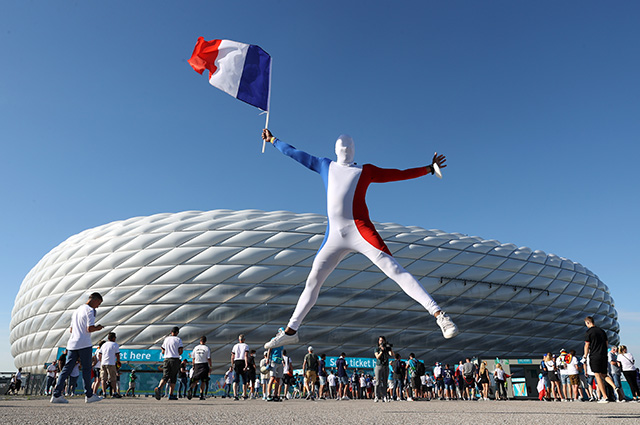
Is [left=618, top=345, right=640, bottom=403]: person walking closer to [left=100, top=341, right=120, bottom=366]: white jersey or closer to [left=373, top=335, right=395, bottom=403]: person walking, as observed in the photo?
[left=373, top=335, right=395, bottom=403]: person walking

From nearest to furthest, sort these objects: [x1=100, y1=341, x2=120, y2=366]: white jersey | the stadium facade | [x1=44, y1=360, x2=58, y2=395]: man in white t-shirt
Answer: [x1=100, y1=341, x2=120, y2=366]: white jersey, [x1=44, y1=360, x2=58, y2=395]: man in white t-shirt, the stadium facade

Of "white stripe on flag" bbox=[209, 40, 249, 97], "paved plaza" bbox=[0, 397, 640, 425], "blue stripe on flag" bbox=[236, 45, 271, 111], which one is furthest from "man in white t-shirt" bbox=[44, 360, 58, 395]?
"blue stripe on flag" bbox=[236, 45, 271, 111]

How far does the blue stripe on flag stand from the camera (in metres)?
4.89

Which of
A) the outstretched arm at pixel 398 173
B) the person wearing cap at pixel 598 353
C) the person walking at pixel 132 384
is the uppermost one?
the outstretched arm at pixel 398 173

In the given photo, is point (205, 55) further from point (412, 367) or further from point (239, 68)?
point (412, 367)

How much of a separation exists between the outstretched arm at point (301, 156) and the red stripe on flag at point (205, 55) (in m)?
1.35

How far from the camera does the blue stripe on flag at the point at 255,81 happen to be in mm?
4891

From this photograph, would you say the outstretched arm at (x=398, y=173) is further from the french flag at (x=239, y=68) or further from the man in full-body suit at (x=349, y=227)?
the french flag at (x=239, y=68)

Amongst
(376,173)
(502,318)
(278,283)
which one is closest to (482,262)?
(502,318)

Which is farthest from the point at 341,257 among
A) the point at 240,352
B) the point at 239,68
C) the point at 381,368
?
the point at 240,352

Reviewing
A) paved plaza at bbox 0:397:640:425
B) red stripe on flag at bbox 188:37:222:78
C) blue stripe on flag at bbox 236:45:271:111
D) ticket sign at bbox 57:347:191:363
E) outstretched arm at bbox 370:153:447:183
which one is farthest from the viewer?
ticket sign at bbox 57:347:191:363

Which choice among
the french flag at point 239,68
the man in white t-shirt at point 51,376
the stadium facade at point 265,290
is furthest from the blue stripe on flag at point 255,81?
the stadium facade at point 265,290

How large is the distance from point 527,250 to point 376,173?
29.5 m

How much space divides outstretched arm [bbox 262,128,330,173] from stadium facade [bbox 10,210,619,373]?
59.1ft
